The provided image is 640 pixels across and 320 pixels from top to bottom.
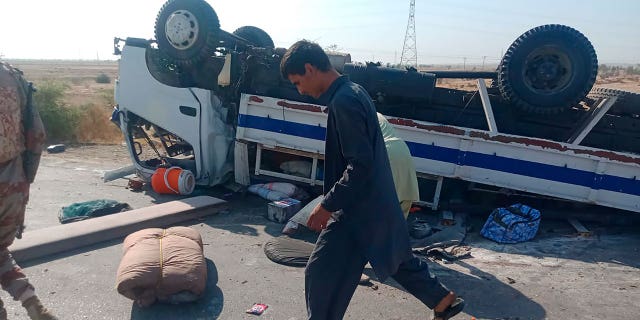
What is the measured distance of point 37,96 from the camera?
1156cm

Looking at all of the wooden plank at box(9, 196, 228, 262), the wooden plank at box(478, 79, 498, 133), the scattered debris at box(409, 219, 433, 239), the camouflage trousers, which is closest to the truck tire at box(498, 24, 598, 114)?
the wooden plank at box(478, 79, 498, 133)

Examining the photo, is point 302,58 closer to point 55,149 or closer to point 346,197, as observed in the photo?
point 346,197

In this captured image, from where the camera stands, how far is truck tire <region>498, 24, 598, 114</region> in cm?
496

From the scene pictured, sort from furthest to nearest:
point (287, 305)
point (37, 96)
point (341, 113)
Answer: point (37, 96)
point (287, 305)
point (341, 113)

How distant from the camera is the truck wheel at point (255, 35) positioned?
7.15 metres

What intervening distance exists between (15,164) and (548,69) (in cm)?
477

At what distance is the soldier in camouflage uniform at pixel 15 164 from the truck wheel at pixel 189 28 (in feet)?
10.4

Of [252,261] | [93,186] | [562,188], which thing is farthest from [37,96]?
[562,188]

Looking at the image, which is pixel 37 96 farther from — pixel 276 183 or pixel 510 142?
pixel 510 142

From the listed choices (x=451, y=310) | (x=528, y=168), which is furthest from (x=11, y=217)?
(x=528, y=168)

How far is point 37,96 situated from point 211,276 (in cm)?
985

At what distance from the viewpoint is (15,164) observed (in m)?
2.87

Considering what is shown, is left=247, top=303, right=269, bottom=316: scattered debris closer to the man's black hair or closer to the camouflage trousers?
the camouflage trousers

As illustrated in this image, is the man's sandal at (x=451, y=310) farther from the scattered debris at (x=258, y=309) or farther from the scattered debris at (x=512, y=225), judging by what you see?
the scattered debris at (x=512, y=225)
